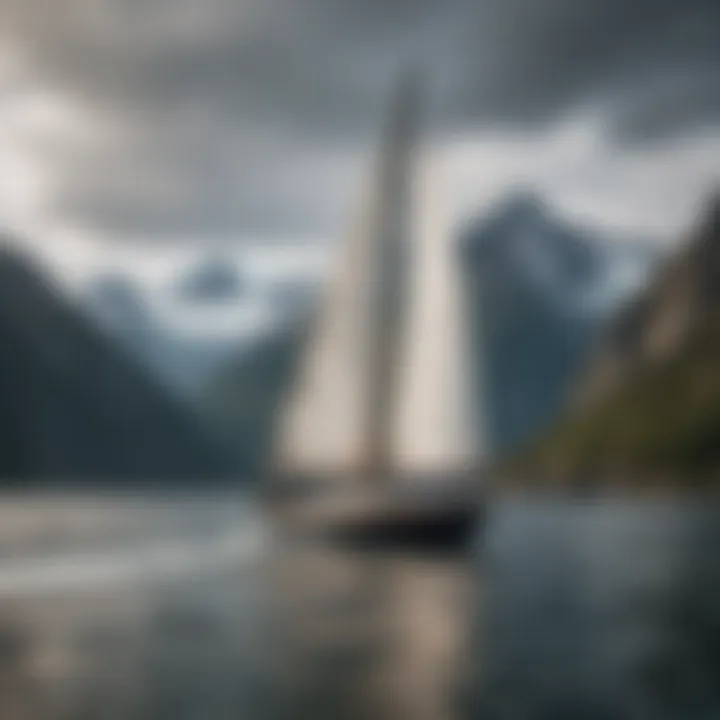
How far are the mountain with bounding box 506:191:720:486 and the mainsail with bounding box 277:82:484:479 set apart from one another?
54.0 meters

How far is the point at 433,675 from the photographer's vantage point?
540 inches

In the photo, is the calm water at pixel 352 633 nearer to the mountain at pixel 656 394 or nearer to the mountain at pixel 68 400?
the mountain at pixel 68 400

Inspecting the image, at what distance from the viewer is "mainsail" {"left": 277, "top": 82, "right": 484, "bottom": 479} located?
29.9 metres

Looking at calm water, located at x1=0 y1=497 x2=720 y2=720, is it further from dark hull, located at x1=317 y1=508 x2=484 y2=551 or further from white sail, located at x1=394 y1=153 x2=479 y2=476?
white sail, located at x1=394 y1=153 x2=479 y2=476

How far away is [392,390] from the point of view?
101ft

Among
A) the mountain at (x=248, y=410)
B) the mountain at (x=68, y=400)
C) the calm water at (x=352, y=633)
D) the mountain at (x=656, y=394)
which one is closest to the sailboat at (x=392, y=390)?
the calm water at (x=352, y=633)

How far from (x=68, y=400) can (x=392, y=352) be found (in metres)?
23.6

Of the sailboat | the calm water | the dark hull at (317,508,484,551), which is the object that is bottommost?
the calm water

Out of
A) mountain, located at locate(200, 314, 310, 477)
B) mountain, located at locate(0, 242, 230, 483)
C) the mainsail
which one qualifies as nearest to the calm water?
the mainsail

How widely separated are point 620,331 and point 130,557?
273 feet

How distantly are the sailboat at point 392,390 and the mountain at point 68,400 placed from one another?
7.76 m

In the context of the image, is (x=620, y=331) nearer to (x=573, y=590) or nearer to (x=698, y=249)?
(x=698, y=249)

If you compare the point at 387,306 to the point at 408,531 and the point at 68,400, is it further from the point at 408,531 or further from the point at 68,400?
the point at 68,400

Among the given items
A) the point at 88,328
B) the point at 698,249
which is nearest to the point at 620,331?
the point at 698,249
